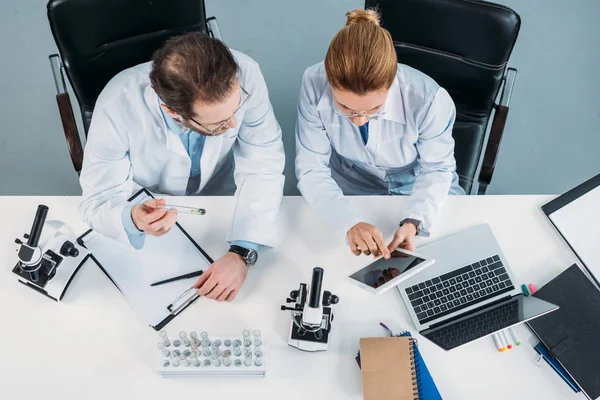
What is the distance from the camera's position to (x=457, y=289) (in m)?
1.42

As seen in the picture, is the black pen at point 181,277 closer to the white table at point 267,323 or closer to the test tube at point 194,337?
the white table at point 267,323

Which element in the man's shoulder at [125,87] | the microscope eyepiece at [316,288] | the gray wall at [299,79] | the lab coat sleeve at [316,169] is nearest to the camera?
the microscope eyepiece at [316,288]

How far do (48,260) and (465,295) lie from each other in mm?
1067

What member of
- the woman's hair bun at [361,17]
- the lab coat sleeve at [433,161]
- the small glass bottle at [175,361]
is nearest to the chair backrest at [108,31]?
the woman's hair bun at [361,17]

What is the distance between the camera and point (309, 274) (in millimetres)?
1456

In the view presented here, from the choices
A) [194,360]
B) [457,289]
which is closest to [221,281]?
[194,360]

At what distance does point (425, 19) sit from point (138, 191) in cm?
94

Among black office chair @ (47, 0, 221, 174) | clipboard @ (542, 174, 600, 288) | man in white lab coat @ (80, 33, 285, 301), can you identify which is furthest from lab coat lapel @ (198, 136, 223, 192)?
clipboard @ (542, 174, 600, 288)

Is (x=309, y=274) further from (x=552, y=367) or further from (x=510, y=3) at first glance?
(x=510, y=3)

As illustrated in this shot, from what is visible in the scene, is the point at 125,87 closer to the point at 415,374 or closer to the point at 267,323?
the point at 267,323

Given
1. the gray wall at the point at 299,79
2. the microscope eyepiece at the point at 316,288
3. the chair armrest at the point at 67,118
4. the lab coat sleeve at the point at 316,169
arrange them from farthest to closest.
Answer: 1. the gray wall at the point at 299,79
2. the chair armrest at the point at 67,118
3. the lab coat sleeve at the point at 316,169
4. the microscope eyepiece at the point at 316,288

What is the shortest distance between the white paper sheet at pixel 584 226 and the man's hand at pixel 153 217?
3.43 feet

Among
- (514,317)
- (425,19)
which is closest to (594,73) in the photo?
(425,19)

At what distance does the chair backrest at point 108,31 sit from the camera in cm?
147
